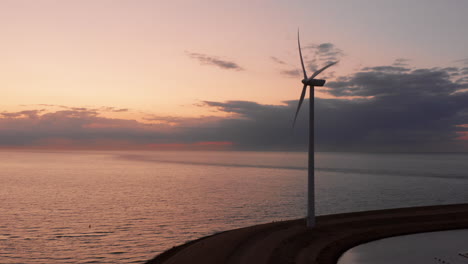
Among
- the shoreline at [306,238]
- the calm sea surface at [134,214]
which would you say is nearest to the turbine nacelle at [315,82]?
the shoreline at [306,238]

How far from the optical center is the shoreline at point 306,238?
1280 inches

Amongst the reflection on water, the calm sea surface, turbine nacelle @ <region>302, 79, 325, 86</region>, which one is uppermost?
turbine nacelle @ <region>302, 79, 325, 86</region>

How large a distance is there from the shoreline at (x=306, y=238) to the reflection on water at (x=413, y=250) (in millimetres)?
1250

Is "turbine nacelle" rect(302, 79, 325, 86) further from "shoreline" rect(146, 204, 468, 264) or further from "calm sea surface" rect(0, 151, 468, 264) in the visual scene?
"calm sea surface" rect(0, 151, 468, 264)

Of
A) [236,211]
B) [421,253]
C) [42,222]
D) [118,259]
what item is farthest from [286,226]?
[42,222]

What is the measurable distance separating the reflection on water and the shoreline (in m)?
1.25

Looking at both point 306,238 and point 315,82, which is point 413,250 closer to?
point 306,238

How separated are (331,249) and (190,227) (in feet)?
81.5

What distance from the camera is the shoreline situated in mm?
32500

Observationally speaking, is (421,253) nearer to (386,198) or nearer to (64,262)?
(64,262)

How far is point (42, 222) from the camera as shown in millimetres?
55938

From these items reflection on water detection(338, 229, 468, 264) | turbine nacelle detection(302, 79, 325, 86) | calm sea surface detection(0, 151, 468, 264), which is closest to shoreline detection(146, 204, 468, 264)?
reflection on water detection(338, 229, 468, 264)

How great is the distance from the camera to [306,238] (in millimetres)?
38062

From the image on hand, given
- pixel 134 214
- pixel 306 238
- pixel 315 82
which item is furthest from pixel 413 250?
pixel 134 214
